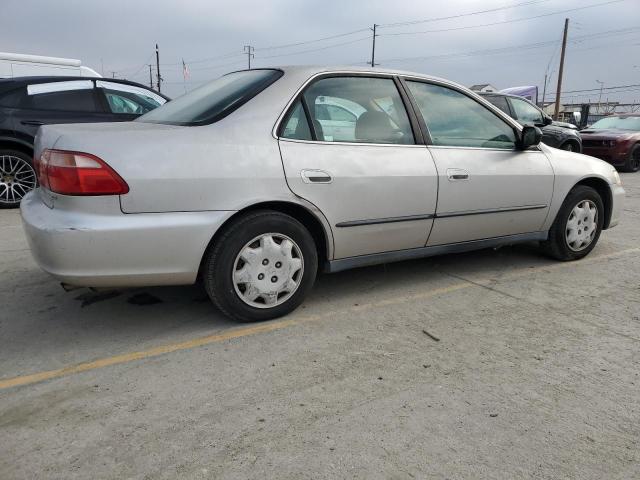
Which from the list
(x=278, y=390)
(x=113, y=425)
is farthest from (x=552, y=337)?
(x=113, y=425)

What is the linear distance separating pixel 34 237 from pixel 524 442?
249 centimetres

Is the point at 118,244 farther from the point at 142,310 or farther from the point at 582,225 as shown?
the point at 582,225

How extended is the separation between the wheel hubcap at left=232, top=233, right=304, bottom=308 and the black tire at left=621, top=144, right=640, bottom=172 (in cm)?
1154

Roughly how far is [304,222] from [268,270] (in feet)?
1.29

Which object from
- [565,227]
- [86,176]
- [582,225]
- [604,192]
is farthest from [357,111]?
[604,192]

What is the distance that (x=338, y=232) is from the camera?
3186 millimetres

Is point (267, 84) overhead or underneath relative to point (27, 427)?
overhead

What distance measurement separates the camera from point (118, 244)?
8.50 ft

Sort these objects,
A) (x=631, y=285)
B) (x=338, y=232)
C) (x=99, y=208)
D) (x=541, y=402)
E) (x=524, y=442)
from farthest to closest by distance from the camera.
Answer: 1. (x=631, y=285)
2. (x=338, y=232)
3. (x=99, y=208)
4. (x=541, y=402)
5. (x=524, y=442)

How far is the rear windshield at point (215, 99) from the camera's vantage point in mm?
3000

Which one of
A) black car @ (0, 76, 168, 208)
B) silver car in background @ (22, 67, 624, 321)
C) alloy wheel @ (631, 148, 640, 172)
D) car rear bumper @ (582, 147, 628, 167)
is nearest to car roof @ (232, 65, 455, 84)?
silver car in background @ (22, 67, 624, 321)

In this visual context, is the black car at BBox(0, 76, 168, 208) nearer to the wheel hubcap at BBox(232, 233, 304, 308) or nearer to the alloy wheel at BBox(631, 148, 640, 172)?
the wheel hubcap at BBox(232, 233, 304, 308)

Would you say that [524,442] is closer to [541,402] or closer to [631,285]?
[541,402]

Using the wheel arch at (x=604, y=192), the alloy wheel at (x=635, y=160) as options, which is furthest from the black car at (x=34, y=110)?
the alloy wheel at (x=635, y=160)
